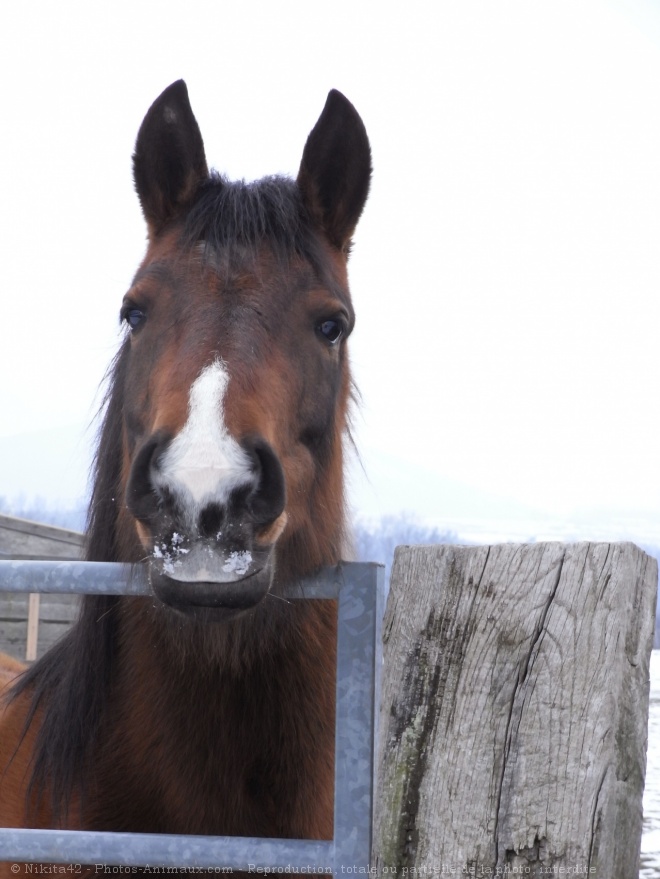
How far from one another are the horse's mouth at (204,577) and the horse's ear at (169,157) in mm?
1101

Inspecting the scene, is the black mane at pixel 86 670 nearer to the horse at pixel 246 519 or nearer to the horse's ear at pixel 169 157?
the horse at pixel 246 519

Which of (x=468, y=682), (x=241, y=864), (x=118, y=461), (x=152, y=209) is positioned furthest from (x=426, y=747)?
(x=152, y=209)

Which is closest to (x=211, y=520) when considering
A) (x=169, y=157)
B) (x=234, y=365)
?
(x=234, y=365)

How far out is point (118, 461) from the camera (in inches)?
87.9

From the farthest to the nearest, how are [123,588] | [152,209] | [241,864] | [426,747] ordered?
[152,209] → [123,588] → [241,864] → [426,747]

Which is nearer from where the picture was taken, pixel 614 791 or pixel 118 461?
pixel 614 791

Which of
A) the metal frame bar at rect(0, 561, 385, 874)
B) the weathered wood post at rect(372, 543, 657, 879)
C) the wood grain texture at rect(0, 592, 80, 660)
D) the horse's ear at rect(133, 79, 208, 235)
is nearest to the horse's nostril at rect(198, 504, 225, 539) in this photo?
the metal frame bar at rect(0, 561, 385, 874)

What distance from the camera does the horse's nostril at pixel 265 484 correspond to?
4.90 ft

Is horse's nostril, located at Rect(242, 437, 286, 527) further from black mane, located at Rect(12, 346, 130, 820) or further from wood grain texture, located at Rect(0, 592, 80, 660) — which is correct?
wood grain texture, located at Rect(0, 592, 80, 660)

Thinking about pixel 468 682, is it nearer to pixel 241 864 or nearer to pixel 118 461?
pixel 241 864

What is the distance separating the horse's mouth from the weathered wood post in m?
0.33

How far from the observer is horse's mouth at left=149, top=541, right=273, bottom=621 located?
1.45m

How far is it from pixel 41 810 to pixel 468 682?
1366 millimetres

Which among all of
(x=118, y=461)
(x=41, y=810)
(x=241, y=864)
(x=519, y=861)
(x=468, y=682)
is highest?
(x=118, y=461)
